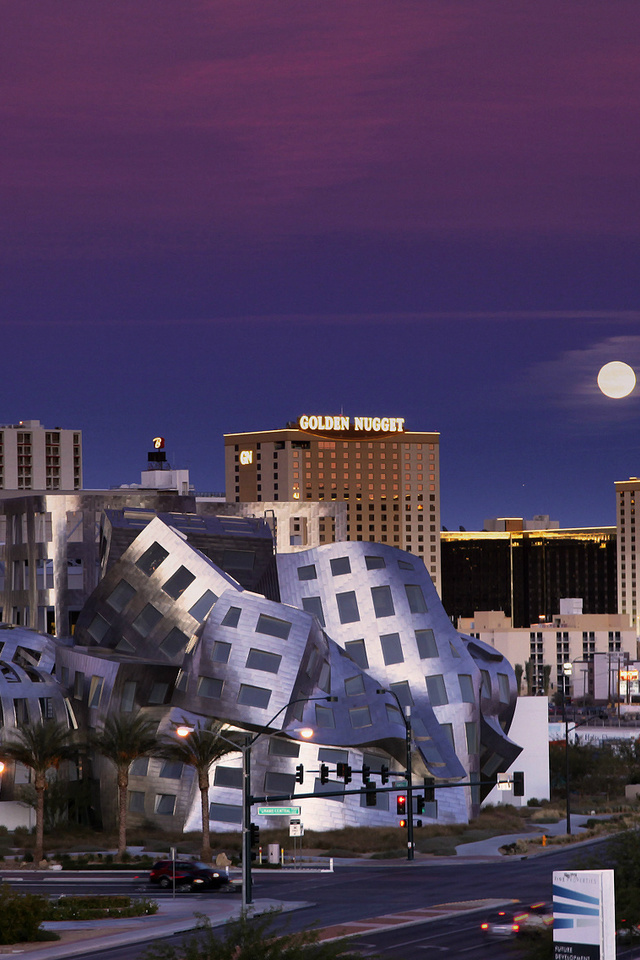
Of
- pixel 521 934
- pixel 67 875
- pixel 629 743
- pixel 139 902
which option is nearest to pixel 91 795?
pixel 67 875

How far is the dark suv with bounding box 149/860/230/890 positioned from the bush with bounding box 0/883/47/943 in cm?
1405

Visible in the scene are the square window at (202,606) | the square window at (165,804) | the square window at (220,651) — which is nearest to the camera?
the square window at (165,804)

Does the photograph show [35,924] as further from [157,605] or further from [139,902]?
[157,605]

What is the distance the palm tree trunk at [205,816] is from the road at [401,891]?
20.7 feet

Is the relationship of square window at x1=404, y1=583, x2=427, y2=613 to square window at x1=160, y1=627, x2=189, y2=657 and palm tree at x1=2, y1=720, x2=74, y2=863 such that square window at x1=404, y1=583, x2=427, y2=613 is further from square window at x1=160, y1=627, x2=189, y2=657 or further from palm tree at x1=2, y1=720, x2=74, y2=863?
palm tree at x1=2, y1=720, x2=74, y2=863

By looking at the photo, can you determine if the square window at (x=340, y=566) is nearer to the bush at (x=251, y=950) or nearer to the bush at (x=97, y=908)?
the bush at (x=97, y=908)

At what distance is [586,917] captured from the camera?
25.8 meters

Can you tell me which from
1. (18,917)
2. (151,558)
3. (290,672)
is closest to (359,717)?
(290,672)

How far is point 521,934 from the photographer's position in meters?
43.2

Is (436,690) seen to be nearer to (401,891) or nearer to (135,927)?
(401,891)

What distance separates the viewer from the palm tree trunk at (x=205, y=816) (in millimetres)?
72062

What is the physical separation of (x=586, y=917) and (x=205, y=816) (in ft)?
161

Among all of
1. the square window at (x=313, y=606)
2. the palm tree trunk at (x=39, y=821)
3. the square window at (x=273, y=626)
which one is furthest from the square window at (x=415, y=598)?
the palm tree trunk at (x=39, y=821)

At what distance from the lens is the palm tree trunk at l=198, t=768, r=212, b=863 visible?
72.1 metres
